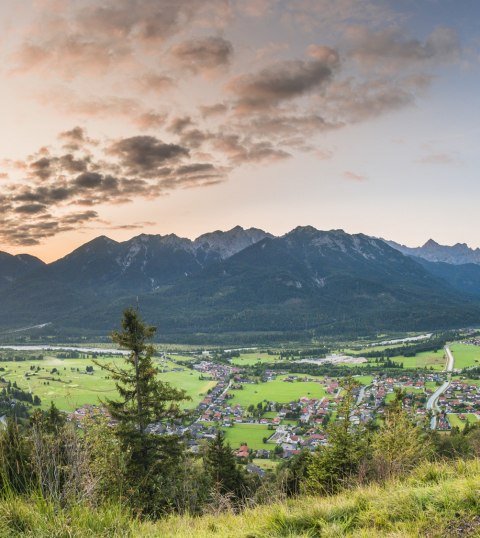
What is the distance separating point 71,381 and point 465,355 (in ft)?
432

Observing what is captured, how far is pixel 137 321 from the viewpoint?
641 inches

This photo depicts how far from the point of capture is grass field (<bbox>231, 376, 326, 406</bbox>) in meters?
89.6

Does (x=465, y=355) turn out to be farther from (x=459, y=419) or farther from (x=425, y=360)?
(x=459, y=419)

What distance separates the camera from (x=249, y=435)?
209ft

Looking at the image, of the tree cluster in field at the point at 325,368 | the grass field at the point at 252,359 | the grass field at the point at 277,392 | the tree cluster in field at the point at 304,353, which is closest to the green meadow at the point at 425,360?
the tree cluster in field at the point at 325,368

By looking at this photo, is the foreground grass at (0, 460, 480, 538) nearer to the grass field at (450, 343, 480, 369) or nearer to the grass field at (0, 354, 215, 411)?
the grass field at (0, 354, 215, 411)

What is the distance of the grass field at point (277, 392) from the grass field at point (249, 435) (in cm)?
1769

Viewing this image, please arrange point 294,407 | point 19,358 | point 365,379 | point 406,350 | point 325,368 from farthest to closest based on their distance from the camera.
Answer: point 406,350 → point 19,358 → point 325,368 → point 365,379 → point 294,407

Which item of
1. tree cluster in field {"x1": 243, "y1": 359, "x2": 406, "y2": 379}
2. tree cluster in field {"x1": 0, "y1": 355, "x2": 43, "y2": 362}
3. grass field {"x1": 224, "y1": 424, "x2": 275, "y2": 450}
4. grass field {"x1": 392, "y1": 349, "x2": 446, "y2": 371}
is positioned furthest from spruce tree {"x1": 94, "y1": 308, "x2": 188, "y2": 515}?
tree cluster in field {"x1": 0, "y1": 355, "x2": 43, "y2": 362}

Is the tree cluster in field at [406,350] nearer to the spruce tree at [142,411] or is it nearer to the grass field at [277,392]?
the grass field at [277,392]

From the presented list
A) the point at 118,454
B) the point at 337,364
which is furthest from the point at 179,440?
the point at 337,364

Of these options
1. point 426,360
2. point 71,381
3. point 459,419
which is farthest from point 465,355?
point 71,381

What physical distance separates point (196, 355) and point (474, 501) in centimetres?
16983

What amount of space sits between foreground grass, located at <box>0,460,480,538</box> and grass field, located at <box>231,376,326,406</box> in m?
85.6
